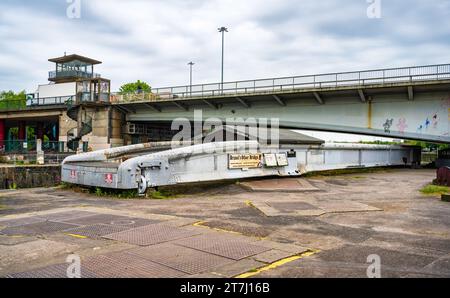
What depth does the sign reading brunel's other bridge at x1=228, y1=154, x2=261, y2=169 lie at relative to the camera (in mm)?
15672

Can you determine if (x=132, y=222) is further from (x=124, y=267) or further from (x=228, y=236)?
(x=124, y=267)

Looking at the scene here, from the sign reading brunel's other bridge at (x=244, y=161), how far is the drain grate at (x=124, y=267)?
1006 centimetres

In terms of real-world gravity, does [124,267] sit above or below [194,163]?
below

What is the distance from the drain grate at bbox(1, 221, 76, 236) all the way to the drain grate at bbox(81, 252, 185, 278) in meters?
2.48

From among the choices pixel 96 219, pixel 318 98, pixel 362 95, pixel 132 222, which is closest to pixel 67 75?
pixel 318 98

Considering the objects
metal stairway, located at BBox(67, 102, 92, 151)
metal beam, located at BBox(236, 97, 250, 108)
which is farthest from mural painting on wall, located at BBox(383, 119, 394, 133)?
metal stairway, located at BBox(67, 102, 92, 151)

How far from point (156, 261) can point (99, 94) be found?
Result: 42865 millimetres

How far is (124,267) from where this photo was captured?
521 centimetres

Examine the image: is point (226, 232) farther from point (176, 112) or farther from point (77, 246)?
point (176, 112)

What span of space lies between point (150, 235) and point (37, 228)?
2.50 metres

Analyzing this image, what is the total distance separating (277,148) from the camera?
17.6 metres

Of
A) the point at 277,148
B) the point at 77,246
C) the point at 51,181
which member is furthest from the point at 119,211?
the point at 51,181

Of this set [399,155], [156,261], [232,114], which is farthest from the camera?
[232,114]

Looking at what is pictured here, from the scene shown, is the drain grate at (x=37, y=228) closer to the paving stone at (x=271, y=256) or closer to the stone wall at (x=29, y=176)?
the paving stone at (x=271, y=256)
